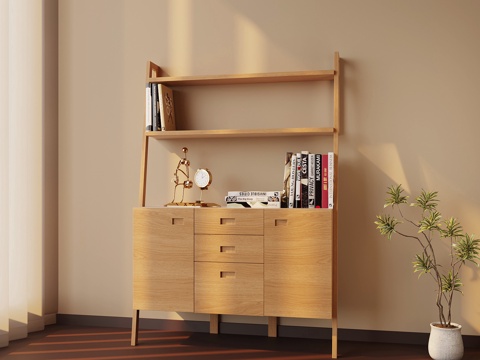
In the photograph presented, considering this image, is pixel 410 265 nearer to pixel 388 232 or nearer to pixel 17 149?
pixel 388 232

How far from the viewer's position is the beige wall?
321 cm

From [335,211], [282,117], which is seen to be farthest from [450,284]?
[282,117]

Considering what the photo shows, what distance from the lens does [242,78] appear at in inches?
130

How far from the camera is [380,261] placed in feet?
10.7

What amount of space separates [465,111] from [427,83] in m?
0.25

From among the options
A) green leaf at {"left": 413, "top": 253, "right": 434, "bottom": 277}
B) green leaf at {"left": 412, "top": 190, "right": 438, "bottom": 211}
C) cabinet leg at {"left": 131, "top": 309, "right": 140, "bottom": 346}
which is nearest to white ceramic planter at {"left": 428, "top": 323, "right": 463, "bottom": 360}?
green leaf at {"left": 413, "top": 253, "right": 434, "bottom": 277}

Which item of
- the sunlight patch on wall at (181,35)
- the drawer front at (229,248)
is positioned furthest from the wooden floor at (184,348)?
the sunlight patch on wall at (181,35)

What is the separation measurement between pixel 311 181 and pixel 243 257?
52 centimetres

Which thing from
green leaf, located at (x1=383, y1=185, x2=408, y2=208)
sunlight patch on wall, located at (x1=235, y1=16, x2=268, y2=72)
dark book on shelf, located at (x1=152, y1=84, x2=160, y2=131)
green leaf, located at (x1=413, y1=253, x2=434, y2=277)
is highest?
sunlight patch on wall, located at (x1=235, y1=16, x2=268, y2=72)

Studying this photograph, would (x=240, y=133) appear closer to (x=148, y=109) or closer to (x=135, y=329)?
(x=148, y=109)

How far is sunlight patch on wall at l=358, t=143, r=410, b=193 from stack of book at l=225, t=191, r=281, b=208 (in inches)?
23.0

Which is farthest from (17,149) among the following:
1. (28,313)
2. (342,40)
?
(342,40)

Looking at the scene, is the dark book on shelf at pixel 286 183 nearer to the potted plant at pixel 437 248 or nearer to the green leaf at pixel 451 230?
the potted plant at pixel 437 248

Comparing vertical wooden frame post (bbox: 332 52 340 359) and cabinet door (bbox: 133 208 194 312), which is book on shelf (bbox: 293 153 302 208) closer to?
vertical wooden frame post (bbox: 332 52 340 359)
